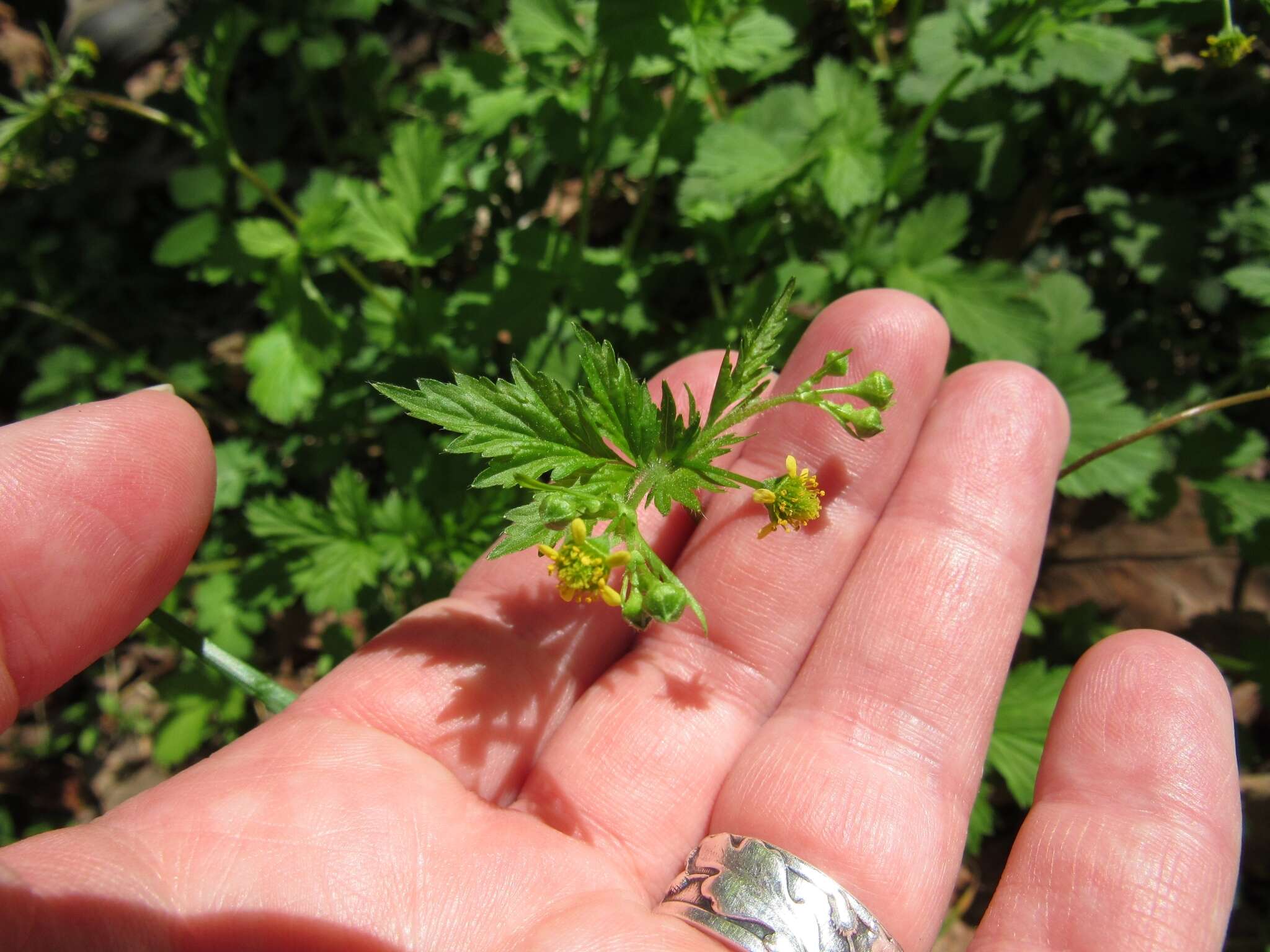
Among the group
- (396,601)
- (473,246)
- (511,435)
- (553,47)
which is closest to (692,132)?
(553,47)

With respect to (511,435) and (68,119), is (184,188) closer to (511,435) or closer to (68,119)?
(68,119)

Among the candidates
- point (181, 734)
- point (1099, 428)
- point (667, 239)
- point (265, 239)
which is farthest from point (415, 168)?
point (1099, 428)

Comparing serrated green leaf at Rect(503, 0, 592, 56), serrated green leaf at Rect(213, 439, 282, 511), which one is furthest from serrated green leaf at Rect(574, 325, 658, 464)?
serrated green leaf at Rect(213, 439, 282, 511)

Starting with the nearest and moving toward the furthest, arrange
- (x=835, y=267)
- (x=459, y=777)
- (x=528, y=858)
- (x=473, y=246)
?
(x=528, y=858) < (x=459, y=777) < (x=835, y=267) < (x=473, y=246)

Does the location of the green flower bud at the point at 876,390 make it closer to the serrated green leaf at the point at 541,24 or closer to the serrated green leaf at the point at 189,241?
the serrated green leaf at the point at 541,24

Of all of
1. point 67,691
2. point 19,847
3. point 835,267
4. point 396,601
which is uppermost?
point 835,267

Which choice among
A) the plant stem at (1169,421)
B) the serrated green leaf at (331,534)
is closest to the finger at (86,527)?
the serrated green leaf at (331,534)
